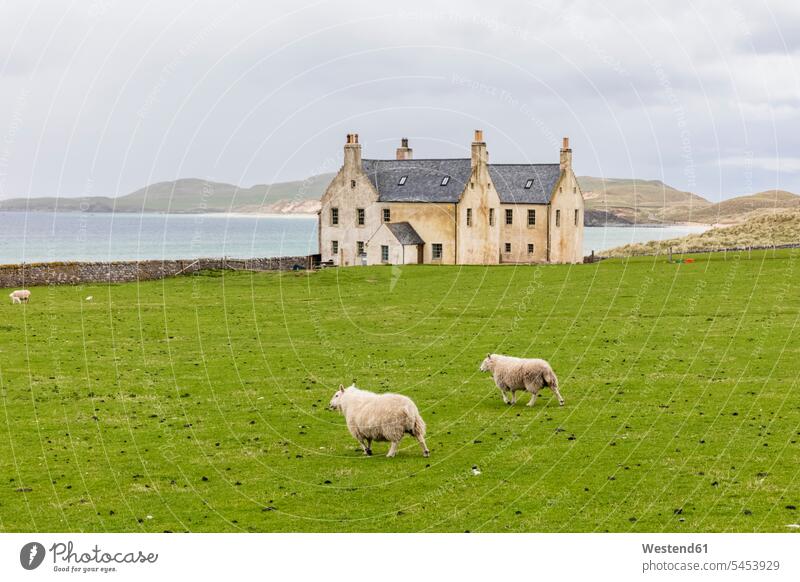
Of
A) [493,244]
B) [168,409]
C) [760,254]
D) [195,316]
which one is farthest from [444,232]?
[168,409]

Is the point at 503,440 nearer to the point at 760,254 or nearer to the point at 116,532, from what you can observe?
the point at 116,532

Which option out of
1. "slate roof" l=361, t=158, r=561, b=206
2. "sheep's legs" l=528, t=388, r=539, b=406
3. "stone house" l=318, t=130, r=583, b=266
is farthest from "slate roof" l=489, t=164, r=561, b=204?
"sheep's legs" l=528, t=388, r=539, b=406

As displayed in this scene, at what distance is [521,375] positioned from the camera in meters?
26.7

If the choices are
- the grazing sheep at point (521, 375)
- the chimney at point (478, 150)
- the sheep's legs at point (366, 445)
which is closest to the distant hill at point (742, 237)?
the chimney at point (478, 150)

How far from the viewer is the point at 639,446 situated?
2222cm

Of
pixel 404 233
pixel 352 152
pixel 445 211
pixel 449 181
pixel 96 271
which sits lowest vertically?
pixel 96 271

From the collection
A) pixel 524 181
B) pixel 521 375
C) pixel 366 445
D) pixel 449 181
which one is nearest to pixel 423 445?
pixel 366 445

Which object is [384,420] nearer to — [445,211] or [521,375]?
[521,375]

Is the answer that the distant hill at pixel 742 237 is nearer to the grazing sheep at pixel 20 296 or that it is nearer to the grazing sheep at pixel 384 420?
the grazing sheep at pixel 20 296

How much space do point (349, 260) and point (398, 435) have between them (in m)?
Answer: 71.1

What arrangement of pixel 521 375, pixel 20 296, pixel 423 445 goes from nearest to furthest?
pixel 423 445 → pixel 521 375 → pixel 20 296

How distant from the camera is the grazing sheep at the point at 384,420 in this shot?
20828 millimetres

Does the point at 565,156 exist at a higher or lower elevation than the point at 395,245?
higher

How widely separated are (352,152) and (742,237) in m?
66.9
